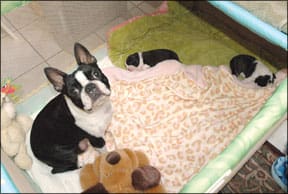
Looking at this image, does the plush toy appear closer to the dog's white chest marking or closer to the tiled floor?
the dog's white chest marking

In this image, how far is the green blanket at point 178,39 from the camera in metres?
1.31

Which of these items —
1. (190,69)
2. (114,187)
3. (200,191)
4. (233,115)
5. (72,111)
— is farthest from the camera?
(190,69)

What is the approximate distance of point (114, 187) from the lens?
90 centimetres

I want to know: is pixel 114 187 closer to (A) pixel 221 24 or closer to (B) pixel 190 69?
(B) pixel 190 69

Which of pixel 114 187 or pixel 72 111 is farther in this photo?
pixel 72 111

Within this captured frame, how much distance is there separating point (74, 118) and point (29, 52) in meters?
0.25

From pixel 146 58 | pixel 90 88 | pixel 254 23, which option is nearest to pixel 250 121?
pixel 254 23

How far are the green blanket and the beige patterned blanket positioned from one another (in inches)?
3.3

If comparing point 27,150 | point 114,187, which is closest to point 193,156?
point 114,187

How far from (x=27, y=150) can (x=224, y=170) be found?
1.69ft

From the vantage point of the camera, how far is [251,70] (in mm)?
1318

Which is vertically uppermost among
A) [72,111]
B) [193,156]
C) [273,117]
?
[273,117]

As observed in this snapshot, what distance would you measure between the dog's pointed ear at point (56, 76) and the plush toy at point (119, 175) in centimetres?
22

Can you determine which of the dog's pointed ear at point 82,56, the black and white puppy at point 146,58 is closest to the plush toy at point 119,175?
the dog's pointed ear at point 82,56
